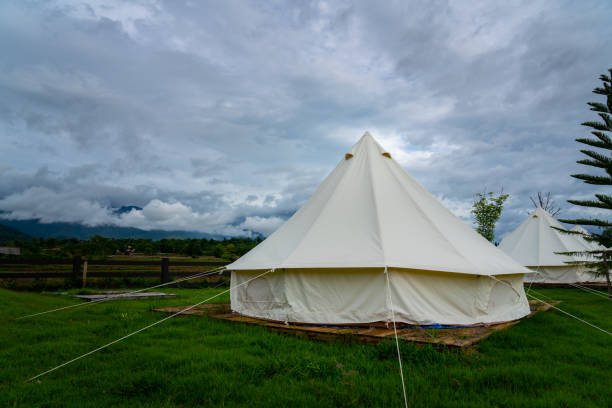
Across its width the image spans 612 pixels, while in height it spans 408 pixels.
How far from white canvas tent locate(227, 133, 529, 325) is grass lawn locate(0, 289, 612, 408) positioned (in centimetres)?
63

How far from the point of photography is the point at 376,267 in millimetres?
4594

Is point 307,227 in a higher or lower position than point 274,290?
higher

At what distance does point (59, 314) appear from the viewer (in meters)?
5.98

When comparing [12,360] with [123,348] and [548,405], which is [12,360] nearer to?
[123,348]

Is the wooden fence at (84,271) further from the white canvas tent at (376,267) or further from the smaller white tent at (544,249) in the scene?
the smaller white tent at (544,249)

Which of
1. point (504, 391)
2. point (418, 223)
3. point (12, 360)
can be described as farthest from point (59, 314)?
point (504, 391)

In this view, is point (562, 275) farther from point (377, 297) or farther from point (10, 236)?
point (10, 236)

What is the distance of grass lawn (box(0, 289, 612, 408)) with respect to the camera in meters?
2.66

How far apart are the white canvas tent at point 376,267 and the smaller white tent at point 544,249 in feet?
33.9

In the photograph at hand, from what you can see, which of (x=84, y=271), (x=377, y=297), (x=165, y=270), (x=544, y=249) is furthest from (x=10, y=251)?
(x=544, y=249)

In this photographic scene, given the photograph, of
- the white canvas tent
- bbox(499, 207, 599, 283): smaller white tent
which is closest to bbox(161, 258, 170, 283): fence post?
the white canvas tent

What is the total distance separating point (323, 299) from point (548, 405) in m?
2.83

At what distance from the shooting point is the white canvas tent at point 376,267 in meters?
4.75

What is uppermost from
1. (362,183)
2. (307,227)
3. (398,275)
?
(362,183)
